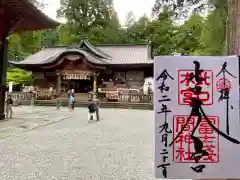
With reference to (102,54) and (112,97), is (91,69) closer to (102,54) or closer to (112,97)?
(102,54)

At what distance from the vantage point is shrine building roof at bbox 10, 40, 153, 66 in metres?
27.3

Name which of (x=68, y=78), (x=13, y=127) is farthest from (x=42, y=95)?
(x=13, y=127)

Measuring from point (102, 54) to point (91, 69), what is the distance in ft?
10.3

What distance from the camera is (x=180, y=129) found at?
103 inches

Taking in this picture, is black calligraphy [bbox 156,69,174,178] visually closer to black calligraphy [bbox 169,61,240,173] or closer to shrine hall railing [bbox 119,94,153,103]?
black calligraphy [bbox 169,61,240,173]

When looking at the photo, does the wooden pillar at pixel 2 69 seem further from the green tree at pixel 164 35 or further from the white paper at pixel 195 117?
the green tree at pixel 164 35

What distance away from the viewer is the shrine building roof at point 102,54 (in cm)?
2734

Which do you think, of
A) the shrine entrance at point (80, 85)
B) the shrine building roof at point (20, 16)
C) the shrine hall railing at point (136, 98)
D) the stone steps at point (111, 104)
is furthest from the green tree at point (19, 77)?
the shrine building roof at point (20, 16)

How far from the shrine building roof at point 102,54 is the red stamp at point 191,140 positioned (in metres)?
24.4

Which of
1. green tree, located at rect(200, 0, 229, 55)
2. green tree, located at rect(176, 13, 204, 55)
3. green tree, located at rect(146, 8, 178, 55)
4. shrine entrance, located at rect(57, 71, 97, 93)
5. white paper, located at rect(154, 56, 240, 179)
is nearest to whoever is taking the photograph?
white paper, located at rect(154, 56, 240, 179)

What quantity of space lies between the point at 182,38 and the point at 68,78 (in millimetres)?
13650

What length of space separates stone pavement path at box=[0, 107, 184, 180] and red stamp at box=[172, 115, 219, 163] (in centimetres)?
272

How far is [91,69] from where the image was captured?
90.8 ft

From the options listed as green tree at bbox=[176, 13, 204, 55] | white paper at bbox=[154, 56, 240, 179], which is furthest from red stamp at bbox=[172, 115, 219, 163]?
green tree at bbox=[176, 13, 204, 55]
